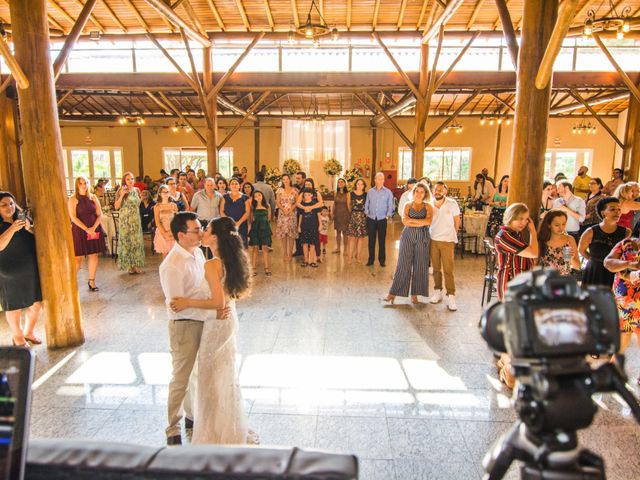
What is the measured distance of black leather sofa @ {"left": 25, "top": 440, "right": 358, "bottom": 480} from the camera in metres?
1.23

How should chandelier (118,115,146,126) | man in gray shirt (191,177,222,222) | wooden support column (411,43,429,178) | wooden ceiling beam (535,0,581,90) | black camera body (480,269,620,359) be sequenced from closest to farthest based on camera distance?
black camera body (480,269,620,359) → wooden ceiling beam (535,0,581,90) → man in gray shirt (191,177,222,222) → wooden support column (411,43,429,178) → chandelier (118,115,146,126)

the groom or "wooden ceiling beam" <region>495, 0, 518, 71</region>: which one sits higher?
"wooden ceiling beam" <region>495, 0, 518, 71</region>

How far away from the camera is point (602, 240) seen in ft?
12.3

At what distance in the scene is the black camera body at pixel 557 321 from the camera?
1.15 meters

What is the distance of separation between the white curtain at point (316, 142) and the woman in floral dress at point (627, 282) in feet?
44.7

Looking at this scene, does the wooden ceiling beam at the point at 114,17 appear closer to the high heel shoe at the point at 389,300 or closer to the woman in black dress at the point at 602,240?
the high heel shoe at the point at 389,300

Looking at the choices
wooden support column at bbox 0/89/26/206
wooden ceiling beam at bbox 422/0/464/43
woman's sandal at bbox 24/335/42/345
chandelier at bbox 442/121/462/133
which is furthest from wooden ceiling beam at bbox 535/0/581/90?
chandelier at bbox 442/121/462/133

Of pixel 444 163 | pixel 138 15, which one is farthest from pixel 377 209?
pixel 444 163

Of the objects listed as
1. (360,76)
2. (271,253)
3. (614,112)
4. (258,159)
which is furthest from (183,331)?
(614,112)

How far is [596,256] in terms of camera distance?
3770 millimetres

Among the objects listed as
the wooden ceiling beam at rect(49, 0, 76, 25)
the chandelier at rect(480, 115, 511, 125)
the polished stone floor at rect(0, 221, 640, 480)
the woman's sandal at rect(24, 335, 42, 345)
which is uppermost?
the wooden ceiling beam at rect(49, 0, 76, 25)

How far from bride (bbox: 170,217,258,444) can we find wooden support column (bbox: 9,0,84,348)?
2.19 meters

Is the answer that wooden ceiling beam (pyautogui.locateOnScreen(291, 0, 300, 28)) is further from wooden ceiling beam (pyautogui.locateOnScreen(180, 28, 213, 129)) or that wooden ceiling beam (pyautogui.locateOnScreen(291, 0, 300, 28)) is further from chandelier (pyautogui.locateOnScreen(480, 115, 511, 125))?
chandelier (pyautogui.locateOnScreen(480, 115, 511, 125))

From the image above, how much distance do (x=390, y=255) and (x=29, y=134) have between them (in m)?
6.03
